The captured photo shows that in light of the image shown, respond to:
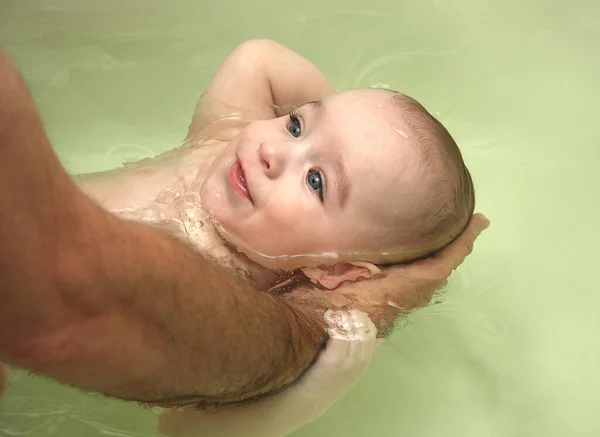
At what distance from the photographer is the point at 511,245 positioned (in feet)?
4.32

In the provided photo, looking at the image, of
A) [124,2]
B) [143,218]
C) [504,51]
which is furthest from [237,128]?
[504,51]

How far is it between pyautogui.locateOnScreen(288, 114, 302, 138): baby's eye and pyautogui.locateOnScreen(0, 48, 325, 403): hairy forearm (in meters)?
0.36

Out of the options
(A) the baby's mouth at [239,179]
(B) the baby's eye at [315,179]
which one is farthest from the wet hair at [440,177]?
(A) the baby's mouth at [239,179]

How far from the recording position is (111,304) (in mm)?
451

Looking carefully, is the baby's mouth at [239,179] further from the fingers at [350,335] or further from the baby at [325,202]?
the fingers at [350,335]

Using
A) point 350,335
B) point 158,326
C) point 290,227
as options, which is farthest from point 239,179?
point 158,326

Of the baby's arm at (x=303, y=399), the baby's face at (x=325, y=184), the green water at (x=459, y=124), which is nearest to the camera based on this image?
the baby's arm at (x=303, y=399)

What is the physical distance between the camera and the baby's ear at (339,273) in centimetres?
92

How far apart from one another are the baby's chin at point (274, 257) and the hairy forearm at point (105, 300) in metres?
0.29

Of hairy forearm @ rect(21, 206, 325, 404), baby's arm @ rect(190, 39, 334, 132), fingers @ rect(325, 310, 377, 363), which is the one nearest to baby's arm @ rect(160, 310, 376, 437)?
fingers @ rect(325, 310, 377, 363)

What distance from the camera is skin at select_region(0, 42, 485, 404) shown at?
0.38 meters

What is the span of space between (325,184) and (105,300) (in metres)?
0.51

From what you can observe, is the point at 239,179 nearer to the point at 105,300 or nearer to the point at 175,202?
the point at 175,202

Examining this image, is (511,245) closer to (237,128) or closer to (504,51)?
(504,51)
